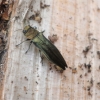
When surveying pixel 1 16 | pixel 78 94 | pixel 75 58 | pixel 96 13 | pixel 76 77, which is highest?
pixel 96 13

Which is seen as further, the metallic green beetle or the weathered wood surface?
the metallic green beetle

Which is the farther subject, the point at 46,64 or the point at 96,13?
the point at 96,13

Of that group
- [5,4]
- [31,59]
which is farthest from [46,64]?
[5,4]

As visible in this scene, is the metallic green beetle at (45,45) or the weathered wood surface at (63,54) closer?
the weathered wood surface at (63,54)

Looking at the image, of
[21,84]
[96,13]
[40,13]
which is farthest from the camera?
[96,13]

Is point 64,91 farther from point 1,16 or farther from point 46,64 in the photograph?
point 1,16
